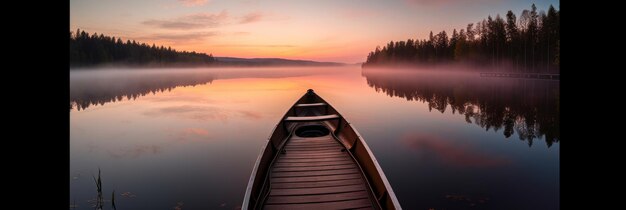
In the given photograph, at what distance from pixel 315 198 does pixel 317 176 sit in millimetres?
1165

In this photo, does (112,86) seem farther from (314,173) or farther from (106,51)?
(314,173)

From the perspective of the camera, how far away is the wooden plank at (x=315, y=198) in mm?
6949

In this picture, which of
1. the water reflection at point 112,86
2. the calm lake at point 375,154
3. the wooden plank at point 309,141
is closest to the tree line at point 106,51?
the water reflection at point 112,86

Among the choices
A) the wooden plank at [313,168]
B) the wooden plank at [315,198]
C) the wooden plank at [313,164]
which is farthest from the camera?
the wooden plank at [313,164]

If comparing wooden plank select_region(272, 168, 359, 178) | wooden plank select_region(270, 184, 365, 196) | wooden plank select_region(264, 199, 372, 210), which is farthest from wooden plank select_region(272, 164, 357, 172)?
wooden plank select_region(264, 199, 372, 210)

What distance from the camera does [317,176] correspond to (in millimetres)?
8203

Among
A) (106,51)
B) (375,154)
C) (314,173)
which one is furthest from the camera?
(106,51)

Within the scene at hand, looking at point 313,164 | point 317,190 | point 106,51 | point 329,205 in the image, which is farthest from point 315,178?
point 106,51

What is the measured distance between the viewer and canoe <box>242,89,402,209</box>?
266 inches

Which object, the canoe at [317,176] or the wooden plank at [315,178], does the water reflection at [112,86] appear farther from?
the wooden plank at [315,178]
